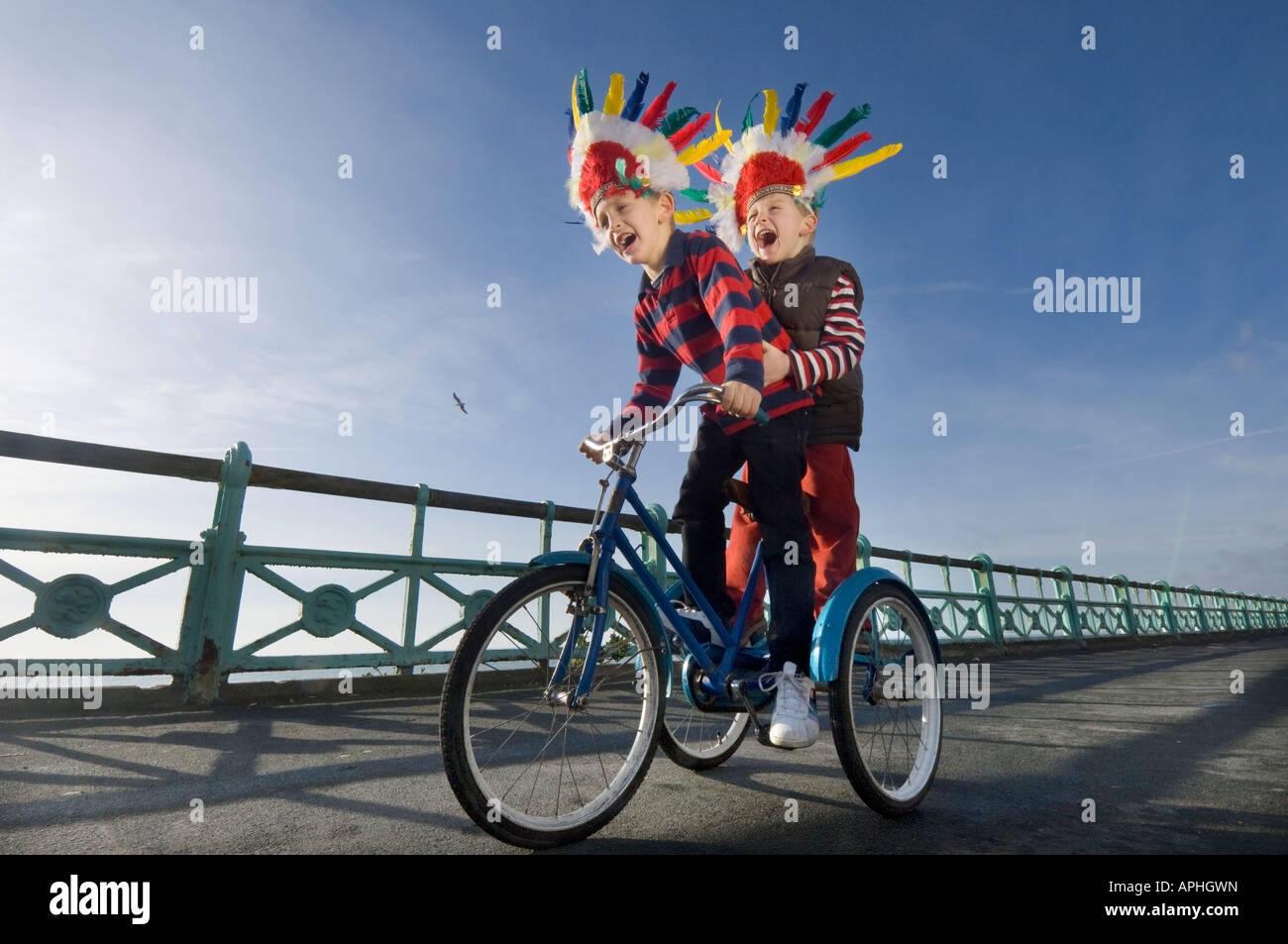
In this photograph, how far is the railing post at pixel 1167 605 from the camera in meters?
22.5

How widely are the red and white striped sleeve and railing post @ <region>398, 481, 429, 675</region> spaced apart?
408cm

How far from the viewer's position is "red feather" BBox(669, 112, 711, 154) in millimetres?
2848

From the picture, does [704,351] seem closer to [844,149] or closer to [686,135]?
[686,135]

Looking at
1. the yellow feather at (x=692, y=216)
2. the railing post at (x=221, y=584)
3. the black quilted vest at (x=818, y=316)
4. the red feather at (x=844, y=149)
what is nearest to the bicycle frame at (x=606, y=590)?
the black quilted vest at (x=818, y=316)

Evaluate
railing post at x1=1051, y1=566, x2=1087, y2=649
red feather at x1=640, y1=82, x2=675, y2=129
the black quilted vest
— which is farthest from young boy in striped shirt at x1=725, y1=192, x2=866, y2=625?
railing post at x1=1051, y1=566, x2=1087, y2=649

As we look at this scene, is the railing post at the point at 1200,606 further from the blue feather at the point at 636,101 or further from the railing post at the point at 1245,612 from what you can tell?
the blue feather at the point at 636,101

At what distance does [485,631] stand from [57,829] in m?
1.40

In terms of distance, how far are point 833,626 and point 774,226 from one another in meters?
1.58

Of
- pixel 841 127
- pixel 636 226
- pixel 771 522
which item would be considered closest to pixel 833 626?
pixel 771 522

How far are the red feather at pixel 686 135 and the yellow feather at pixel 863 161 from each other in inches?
24.8
